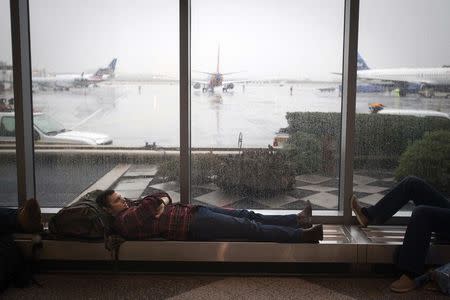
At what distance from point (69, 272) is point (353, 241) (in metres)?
1.90

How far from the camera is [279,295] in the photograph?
254 centimetres

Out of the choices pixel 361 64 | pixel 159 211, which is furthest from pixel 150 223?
pixel 361 64

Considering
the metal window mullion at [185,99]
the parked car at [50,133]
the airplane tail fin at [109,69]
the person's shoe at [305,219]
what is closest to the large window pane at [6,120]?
the parked car at [50,133]

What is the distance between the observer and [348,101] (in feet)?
10.3

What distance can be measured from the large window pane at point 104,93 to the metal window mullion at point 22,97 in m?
0.05

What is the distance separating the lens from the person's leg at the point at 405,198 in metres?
2.82

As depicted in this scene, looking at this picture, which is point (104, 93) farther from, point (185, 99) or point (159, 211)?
point (159, 211)

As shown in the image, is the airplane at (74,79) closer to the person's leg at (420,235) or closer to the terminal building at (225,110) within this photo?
the terminal building at (225,110)

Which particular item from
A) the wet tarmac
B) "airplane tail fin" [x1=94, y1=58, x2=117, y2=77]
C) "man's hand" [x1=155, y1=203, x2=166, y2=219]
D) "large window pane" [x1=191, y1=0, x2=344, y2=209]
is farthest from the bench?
"airplane tail fin" [x1=94, y1=58, x2=117, y2=77]

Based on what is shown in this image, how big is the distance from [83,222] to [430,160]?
253 centimetres

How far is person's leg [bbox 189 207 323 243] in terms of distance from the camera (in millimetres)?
2764

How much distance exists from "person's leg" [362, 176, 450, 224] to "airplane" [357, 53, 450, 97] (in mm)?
728

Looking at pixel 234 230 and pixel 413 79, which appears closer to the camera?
pixel 234 230

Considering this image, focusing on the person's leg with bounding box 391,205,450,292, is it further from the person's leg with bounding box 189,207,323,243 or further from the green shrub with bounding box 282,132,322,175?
the green shrub with bounding box 282,132,322,175
